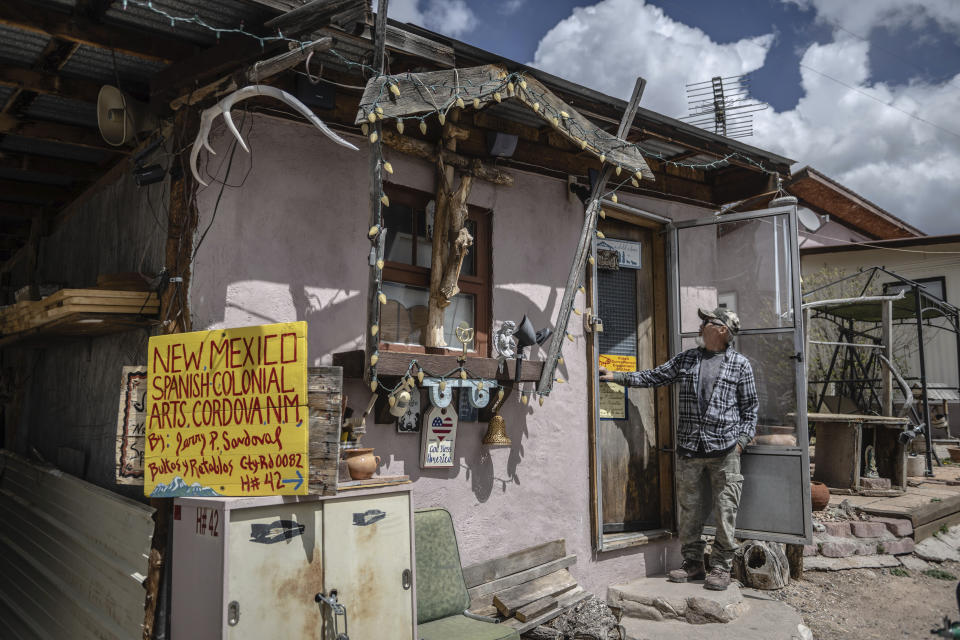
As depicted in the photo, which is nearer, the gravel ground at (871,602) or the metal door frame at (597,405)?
the gravel ground at (871,602)

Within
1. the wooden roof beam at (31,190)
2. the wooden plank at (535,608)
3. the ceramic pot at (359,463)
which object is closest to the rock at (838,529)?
the wooden plank at (535,608)

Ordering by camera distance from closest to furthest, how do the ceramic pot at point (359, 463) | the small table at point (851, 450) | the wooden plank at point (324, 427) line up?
the wooden plank at point (324, 427), the ceramic pot at point (359, 463), the small table at point (851, 450)

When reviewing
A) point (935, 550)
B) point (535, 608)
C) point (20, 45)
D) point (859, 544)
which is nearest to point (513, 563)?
point (535, 608)

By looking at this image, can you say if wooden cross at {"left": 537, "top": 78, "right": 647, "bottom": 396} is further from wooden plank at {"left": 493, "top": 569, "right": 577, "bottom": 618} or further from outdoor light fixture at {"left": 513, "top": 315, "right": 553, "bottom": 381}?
wooden plank at {"left": 493, "top": 569, "right": 577, "bottom": 618}

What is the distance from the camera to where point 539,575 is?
533 centimetres

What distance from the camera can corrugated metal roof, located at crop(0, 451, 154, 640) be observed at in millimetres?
4047

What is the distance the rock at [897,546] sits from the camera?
24.8 ft


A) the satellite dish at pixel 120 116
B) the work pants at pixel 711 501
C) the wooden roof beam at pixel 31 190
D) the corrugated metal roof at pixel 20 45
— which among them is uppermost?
the corrugated metal roof at pixel 20 45

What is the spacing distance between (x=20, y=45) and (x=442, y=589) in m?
4.19

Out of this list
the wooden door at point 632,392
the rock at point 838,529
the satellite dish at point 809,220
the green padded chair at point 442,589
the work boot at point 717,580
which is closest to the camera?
the green padded chair at point 442,589

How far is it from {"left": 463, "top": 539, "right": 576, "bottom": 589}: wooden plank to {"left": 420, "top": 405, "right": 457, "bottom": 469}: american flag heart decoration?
2.64 ft

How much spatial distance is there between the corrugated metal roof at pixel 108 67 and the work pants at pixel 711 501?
4.98 m

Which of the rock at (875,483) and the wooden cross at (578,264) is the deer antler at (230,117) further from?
the rock at (875,483)

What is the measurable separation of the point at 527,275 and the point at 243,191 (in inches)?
94.5
